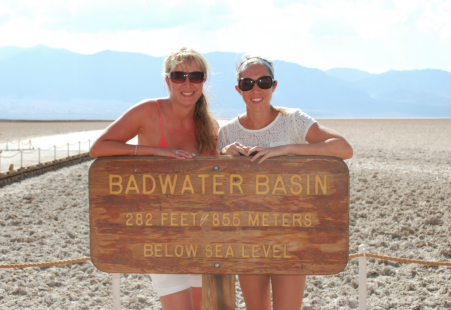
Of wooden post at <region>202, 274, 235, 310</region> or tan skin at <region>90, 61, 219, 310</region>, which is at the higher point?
tan skin at <region>90, 61, 219, 310</region>

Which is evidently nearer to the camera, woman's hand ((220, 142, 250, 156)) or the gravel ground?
woman's hand ((220, 142, 250, 156))

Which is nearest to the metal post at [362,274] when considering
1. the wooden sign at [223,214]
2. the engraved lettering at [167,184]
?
the wooden sign at [223,214]

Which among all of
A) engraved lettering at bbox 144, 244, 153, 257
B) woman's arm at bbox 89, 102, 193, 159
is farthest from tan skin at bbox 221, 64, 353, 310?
engraved lettering at bbox 144, 244, 153, 257

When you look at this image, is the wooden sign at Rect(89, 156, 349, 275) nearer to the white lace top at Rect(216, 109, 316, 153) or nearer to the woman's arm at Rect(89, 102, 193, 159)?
the woman's arm at Rect(89, 102, 193, 159)

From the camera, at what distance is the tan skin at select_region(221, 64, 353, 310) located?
5.70 feet

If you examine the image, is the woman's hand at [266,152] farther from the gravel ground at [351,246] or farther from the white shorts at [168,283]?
the gravel ground at [351,246]

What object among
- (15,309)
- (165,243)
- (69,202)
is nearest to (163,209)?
(165,243)

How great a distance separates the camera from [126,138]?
6.32ft

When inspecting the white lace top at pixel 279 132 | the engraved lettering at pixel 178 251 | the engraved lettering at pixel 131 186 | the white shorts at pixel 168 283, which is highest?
the white lace top at pixel 279 132

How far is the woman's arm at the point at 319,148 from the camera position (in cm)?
166

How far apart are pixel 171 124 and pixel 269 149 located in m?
0.65

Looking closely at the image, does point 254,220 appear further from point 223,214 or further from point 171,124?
point 171,124

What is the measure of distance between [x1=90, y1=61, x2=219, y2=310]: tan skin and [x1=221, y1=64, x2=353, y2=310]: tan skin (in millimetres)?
275

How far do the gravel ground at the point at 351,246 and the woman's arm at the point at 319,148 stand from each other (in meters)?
2.22
